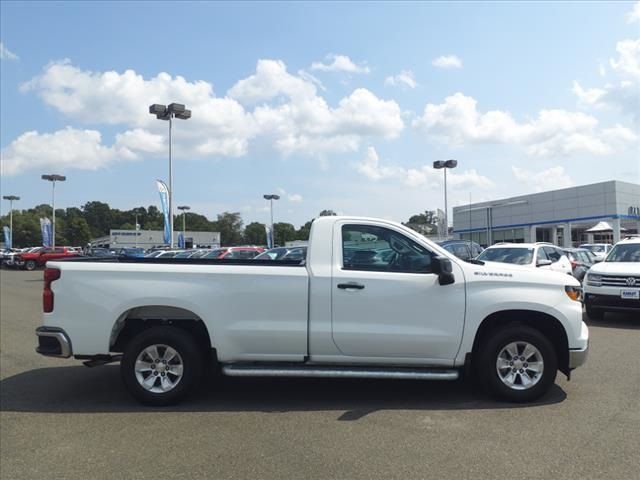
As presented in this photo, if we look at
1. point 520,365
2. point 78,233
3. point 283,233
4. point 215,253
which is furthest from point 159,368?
point 78,233

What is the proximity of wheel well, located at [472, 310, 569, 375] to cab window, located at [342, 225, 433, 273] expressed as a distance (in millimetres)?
905

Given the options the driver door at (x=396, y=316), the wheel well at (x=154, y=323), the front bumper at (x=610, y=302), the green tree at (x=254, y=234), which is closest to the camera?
the driver door at (x=396, y=316)

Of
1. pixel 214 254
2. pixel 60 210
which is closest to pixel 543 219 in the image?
pixel 214 254

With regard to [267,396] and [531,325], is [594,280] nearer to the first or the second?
[531,325]

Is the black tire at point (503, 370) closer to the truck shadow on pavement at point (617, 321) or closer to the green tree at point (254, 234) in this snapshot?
the truck shadow on pavement at point (617, 321)

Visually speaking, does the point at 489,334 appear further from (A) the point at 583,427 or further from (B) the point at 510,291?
(A) the point at 583,427

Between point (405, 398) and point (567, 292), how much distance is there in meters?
2.07

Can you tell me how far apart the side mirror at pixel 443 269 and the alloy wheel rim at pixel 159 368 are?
9.22 ft

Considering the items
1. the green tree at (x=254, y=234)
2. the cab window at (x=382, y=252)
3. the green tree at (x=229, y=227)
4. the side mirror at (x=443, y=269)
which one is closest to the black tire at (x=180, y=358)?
the cab window at (x=382, y=252)

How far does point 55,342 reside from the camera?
547 cm

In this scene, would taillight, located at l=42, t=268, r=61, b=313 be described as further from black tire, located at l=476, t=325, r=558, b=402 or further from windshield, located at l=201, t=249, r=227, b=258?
windshield, located at l=201, t=249, r=227, b=258

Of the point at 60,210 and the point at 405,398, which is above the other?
the point at 60,210

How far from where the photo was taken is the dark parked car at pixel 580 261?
1647 cm

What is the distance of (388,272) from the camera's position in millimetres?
5496
